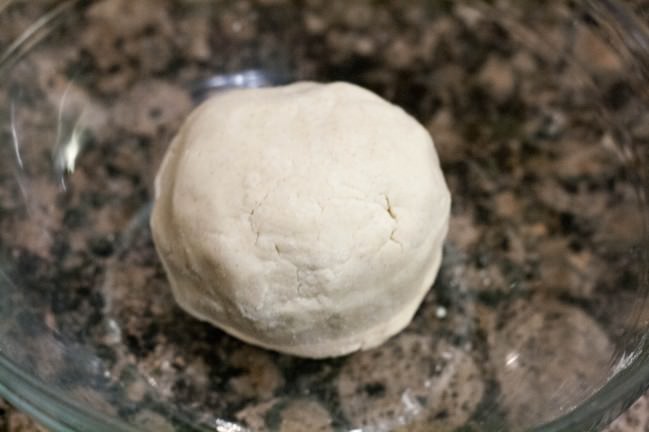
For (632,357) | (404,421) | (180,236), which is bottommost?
(404,421)

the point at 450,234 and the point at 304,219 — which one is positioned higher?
the point at 304,219

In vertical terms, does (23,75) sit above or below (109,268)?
above

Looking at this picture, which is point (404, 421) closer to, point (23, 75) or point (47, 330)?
point (47, 330)

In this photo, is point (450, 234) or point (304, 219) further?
point (450, 234)

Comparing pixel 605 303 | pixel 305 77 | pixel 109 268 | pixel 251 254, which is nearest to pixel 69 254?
pixel 109 268
